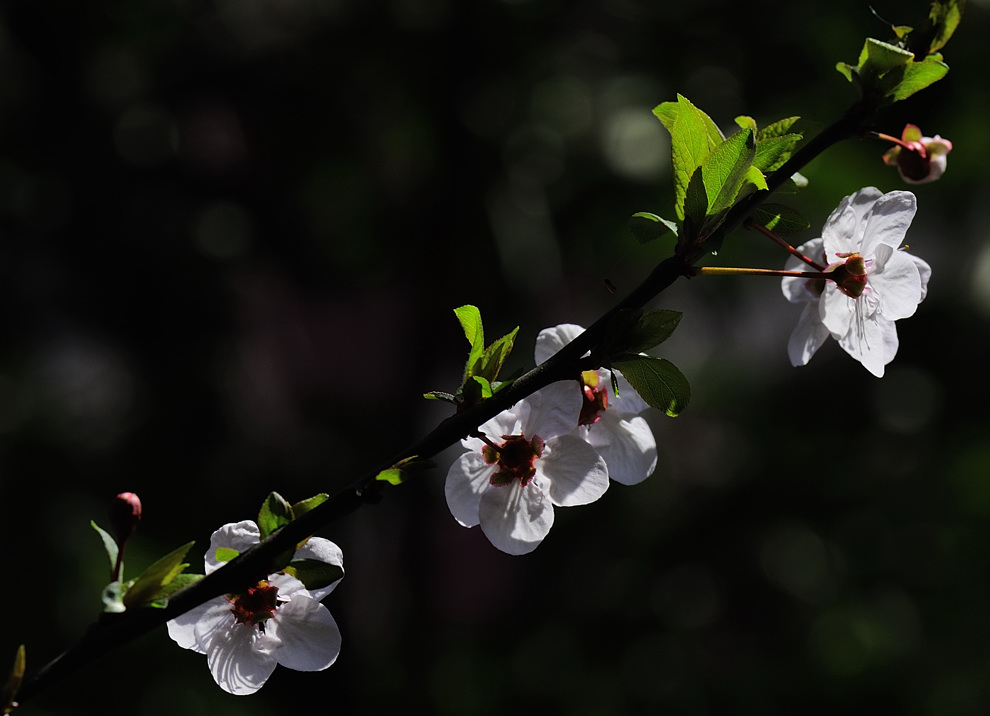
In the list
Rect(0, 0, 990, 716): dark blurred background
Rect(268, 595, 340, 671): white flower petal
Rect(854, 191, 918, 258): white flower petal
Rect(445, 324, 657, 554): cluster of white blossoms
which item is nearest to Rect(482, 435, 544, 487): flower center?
Rect(445, 324, 657, 554): cluster of white blossoms

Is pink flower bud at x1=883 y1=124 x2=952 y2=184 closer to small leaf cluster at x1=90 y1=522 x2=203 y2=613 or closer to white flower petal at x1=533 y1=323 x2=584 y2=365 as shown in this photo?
white flower petal at x1=533 y1=323 x2=584 y2=365

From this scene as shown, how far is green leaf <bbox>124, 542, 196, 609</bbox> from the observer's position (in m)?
0.34

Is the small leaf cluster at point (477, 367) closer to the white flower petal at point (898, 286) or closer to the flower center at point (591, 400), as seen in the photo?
the flower center at point (591, 400)

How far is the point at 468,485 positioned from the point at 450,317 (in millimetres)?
1421

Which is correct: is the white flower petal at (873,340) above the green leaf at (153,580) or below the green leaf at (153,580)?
below

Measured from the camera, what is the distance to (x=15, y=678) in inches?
12.2

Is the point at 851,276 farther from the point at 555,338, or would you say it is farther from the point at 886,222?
the point at 555,338

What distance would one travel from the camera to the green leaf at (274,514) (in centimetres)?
37

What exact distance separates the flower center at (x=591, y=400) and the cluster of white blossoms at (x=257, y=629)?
15cm

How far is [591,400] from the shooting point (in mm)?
463

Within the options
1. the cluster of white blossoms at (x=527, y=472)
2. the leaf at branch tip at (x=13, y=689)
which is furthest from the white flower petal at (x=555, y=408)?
the leaf at branch tip at (x=13, y=689)

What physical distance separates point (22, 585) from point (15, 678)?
4.65 feet

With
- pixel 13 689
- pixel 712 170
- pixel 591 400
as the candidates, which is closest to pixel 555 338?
pixel 591 400

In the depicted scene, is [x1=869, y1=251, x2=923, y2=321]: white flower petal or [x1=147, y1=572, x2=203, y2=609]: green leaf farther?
[x1=869, y1=251, x2=923, y2=321]: white flower petal
